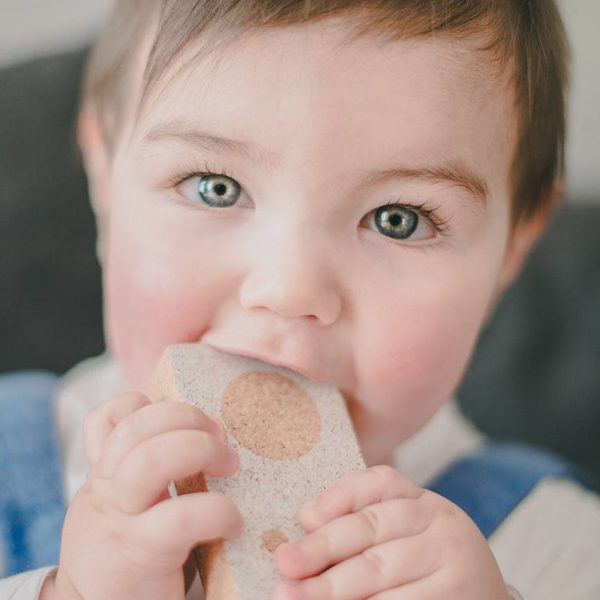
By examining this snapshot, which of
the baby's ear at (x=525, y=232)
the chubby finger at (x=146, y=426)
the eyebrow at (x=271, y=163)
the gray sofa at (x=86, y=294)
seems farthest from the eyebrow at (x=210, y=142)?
the gray sofa at (x=86, y=294)

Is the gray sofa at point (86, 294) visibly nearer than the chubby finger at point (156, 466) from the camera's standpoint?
No

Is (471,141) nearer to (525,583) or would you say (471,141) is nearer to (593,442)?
(525,583)

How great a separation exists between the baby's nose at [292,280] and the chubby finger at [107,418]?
4.4 inches

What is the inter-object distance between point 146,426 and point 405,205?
1.00 ft

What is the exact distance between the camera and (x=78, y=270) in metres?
1.47

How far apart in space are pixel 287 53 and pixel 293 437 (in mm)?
296

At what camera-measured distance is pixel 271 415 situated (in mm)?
742

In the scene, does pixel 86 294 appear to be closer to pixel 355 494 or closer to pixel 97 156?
pixel 97 156

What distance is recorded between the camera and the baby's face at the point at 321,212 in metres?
0.76

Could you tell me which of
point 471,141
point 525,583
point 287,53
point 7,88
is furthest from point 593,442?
point 7,88

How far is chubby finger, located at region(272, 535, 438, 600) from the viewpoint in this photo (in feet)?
2.09

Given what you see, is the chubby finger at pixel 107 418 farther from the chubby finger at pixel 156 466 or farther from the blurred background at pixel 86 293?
the blurred background at pixel 86 293

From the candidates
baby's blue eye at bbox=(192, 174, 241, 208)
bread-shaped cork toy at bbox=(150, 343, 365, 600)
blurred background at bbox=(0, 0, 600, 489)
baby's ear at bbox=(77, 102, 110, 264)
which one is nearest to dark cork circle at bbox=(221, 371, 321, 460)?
bread-shaped cork toy at bbox=(150, 343, 365, 600)

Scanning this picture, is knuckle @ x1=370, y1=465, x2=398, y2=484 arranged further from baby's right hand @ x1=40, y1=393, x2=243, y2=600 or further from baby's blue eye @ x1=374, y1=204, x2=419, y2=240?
baby's blue eye @ x1=374, y1=204, x2=419, y2=240
